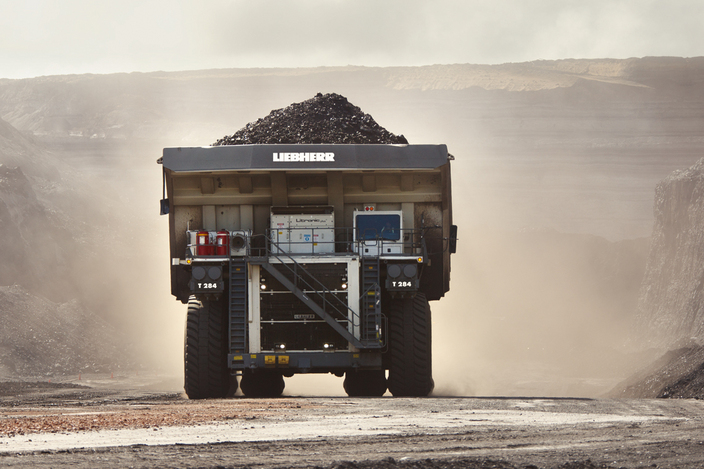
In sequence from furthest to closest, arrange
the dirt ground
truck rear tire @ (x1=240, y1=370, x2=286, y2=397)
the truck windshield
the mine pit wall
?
truck rear tire @ (x1=240, y1=370, x2=286, y2=397), the mine pit wall, the truck windshield, the dirt ground

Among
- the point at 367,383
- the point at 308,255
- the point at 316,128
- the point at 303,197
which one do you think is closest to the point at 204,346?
the point at 308,255

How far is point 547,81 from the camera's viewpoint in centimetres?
9250

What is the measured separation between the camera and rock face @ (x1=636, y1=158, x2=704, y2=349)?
32.4m

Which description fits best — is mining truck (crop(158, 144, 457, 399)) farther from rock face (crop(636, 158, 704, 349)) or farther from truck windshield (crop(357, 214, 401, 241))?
rock face (crop(636, 158, 704, 349))

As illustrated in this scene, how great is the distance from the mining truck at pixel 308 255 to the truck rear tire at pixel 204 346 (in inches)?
0.6

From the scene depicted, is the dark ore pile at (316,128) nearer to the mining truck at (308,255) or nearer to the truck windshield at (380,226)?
the mining truck at (308,255)

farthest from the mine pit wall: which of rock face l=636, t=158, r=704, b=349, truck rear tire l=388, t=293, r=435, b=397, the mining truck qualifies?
rock face l=636, t=158, r=704, b=349

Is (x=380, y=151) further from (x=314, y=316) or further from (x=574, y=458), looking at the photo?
(x=574, y=458)

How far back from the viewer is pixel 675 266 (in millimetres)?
35781

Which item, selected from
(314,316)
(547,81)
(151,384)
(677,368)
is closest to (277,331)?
(314,316)

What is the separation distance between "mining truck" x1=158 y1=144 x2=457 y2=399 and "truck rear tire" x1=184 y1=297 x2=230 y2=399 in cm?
2

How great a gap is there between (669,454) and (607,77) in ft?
311

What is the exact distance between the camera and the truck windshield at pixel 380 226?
12.9 metres

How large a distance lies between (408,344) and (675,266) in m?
26.9
